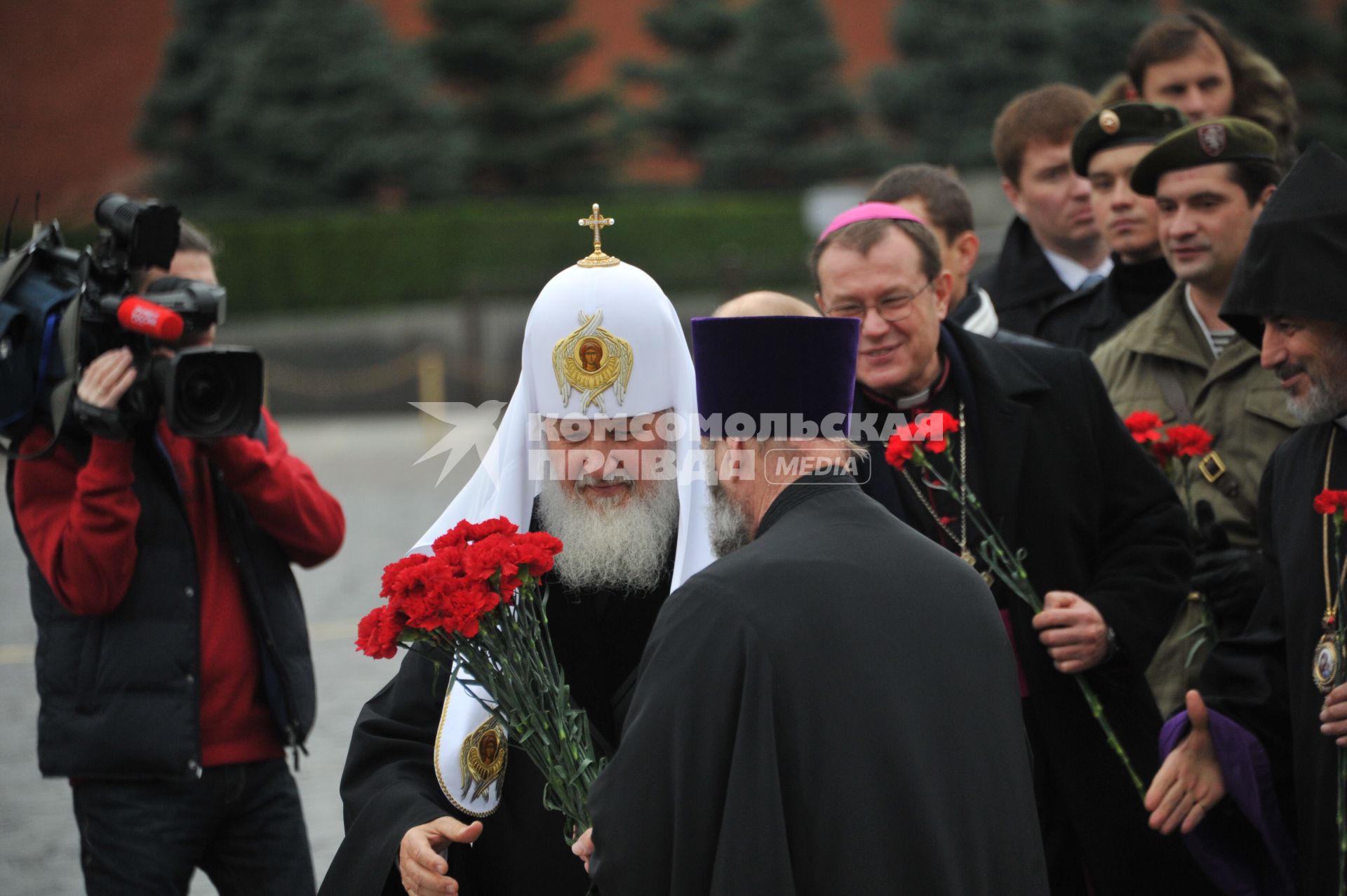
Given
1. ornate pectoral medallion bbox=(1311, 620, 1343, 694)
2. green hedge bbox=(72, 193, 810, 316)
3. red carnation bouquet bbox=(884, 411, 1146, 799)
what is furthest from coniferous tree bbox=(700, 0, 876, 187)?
ornate pectoral medallion bbox=(1311, 620, 1343, 694)

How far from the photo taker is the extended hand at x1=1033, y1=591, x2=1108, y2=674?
12.3ft

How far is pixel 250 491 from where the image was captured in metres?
4.14

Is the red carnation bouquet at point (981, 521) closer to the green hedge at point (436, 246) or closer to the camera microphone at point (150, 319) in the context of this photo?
the camera microphone at point (150, 319)

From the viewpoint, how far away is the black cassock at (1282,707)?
3.43 m

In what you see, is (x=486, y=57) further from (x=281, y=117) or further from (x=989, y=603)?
(x=989, y=603)

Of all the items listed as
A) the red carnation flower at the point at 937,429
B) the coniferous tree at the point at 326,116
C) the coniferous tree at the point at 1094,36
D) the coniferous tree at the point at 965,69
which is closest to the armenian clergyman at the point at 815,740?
the red carnation flower at the point at 937,429

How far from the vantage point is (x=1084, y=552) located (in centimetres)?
404

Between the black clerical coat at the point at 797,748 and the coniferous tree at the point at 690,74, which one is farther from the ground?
the coniferous tree at the point at 690,74

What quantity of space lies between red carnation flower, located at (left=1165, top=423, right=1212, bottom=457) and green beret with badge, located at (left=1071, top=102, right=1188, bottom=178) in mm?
1603

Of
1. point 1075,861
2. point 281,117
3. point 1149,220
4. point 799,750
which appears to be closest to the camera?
point 799,750

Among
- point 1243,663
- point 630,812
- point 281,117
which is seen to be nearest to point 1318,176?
point 1243,663

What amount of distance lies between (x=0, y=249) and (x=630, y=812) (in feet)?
10.6

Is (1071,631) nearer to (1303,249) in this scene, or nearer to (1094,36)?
(1303,249)

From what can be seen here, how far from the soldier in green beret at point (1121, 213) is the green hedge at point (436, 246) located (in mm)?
19194
